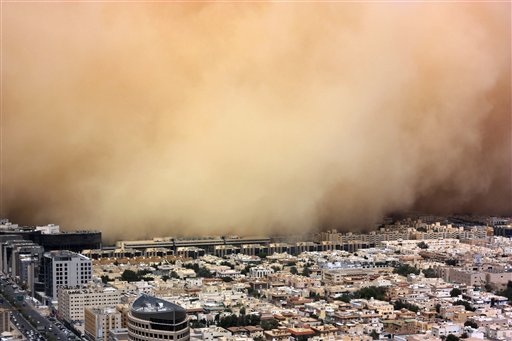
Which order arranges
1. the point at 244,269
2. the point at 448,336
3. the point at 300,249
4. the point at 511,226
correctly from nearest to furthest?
the point at 448,336, the point at 244,269, the point at 300,249, the point at 511,226

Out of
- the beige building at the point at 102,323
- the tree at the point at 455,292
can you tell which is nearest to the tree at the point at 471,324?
the tree at the point at 455,292

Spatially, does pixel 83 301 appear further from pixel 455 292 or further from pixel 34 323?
pixel 455 292

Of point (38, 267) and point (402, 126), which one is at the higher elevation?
point (402, 126)

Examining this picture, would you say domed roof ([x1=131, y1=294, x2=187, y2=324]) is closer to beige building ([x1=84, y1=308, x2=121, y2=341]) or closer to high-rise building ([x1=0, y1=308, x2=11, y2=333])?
high-rise building ([x1=0, y1=308, x2=11, y2=333])

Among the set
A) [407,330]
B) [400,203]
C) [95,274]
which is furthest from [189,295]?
[400,203]

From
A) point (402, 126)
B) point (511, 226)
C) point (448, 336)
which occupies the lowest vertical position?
point (448, 336)

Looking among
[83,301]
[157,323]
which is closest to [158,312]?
[157,323]

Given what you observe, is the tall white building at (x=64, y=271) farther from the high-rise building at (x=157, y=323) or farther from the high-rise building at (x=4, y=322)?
the high-rise building at (x=157, y=323)

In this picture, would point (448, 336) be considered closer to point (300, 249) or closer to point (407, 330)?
point (407, 330)
